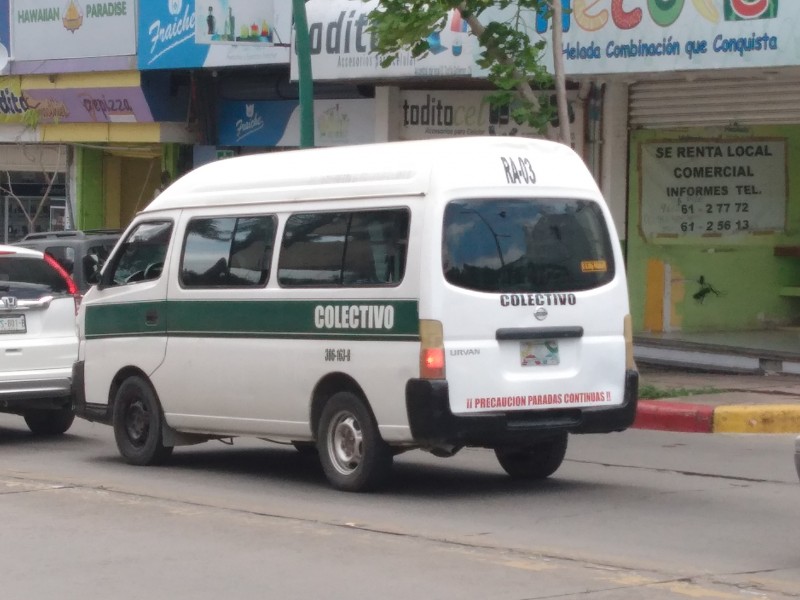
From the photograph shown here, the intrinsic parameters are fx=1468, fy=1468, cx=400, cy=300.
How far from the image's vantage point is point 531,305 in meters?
9.57

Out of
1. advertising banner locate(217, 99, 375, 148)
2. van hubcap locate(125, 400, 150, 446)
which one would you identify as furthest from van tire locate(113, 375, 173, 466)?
advertising banner locate(217, 99, 375, 148)

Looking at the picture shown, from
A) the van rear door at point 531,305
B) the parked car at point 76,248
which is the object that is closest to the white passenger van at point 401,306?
the van rear door at point 531,305

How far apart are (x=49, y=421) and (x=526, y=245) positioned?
21.2 feet

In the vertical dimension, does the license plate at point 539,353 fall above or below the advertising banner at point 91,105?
below

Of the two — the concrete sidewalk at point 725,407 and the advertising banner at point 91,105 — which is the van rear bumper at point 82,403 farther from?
the advertising banner at point 91,105

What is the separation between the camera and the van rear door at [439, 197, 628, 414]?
9352 millimetres

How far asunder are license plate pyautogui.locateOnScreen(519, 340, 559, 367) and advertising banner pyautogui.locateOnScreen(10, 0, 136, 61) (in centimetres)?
1662

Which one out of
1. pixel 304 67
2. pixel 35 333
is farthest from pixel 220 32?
pixel 35 333

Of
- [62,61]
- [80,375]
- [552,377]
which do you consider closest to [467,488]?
[552,377]

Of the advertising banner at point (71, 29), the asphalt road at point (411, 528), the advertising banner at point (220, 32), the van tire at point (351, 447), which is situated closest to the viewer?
the asphalt road at point (411, 528)

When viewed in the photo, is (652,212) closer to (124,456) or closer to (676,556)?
(124,456)

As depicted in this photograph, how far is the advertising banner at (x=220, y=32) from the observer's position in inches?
859

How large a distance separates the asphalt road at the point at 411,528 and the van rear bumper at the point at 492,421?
46 centimetres

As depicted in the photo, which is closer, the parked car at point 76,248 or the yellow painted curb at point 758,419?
the yellow painted curb at point 758,419
